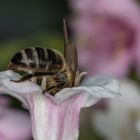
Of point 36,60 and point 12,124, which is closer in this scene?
point 36,60

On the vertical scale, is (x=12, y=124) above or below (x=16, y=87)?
below

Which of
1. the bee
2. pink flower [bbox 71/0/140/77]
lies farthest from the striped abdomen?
pink flower [bbox 71/0/140/77]

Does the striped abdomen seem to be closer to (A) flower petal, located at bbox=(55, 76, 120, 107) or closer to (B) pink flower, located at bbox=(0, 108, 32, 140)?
(A) flower petal, located at bbox=(55, 76, 120, 107)

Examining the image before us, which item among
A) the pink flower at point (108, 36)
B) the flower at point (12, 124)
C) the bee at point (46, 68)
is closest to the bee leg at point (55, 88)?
the bee at point (46, 68)

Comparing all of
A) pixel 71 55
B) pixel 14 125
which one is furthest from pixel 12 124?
pixel 71 55

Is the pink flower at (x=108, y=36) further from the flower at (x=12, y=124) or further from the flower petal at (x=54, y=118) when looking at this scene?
the flower petal at (x=54, y=118)

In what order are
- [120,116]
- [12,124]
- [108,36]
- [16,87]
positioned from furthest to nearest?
[108,36], [120,116], [12,124], [16,87]

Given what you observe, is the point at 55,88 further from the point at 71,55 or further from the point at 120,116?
the point at 120,116
